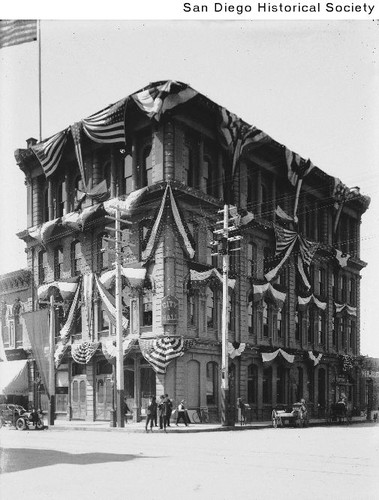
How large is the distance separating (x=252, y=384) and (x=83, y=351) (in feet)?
35.0

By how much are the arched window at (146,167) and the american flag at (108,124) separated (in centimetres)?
217

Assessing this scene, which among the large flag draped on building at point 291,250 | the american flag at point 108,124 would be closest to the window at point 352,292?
the large flag draped on building at point 291,250

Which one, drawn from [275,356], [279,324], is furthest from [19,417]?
[279,324]

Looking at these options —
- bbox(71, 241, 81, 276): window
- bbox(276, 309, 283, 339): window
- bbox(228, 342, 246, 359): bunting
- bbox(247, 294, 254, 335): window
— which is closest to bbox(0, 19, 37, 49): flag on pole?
bbox(228, 342, 246, 359): bunting

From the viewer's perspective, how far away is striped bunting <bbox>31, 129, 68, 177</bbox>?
36.2m

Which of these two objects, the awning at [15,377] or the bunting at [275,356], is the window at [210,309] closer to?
the bunting at [275,356]

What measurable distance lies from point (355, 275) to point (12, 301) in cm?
2836

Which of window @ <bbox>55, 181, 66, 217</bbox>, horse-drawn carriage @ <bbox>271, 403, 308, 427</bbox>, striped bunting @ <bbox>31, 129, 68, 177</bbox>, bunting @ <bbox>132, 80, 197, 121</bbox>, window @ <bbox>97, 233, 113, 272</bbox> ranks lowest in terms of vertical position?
horse-drawn carriage @ <bbox>271, 403, 308, 427</bbox>

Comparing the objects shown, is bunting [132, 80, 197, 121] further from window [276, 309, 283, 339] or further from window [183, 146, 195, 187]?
window [276, 309, 283, 339]

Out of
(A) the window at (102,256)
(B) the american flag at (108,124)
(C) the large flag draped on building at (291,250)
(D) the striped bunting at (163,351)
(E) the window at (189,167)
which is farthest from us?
(C) the large flag draped on building at (291,250)

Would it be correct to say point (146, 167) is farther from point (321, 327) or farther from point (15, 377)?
point (321, 327)

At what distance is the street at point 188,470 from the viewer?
1043cm

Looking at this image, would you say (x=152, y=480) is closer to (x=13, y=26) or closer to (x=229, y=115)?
(x=13, y=26)

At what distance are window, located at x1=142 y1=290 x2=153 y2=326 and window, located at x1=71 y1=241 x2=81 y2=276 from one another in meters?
6.61
